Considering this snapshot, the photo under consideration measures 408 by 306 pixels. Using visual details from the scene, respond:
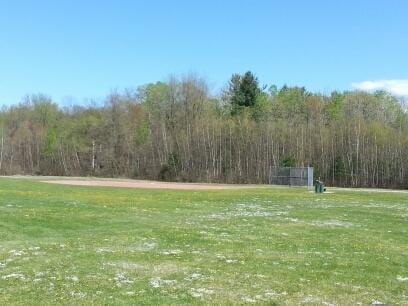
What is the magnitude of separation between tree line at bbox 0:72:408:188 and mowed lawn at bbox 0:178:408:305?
49.0 meters

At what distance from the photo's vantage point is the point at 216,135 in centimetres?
8338

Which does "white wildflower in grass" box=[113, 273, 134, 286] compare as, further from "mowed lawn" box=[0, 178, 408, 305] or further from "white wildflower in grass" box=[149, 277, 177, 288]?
"white wildflower in grass" box=[149, 277, 177, 288]

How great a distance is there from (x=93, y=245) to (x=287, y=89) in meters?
84.8

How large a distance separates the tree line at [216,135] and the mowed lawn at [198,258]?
161 feet

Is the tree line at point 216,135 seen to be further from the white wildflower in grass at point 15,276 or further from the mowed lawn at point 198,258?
the white wildflower in grass at point 15,276

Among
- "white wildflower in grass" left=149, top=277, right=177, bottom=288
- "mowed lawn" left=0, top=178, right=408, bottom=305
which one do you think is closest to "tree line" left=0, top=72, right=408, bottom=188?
"mowed lawn" left=0, top=178, right=408, bottom=305

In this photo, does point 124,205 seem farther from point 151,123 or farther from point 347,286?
point 151,123

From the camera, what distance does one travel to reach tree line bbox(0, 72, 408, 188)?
233 ft

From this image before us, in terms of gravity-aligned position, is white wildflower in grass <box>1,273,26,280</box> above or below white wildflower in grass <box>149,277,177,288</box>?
above

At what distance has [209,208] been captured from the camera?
92.6ft

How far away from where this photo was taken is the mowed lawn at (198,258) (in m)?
9.59

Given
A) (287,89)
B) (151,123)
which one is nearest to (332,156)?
(287,89)

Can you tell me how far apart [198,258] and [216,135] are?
70.5 meters

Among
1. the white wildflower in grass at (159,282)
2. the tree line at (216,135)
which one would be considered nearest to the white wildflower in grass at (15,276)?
the white wildflower in grass at (159,282)
